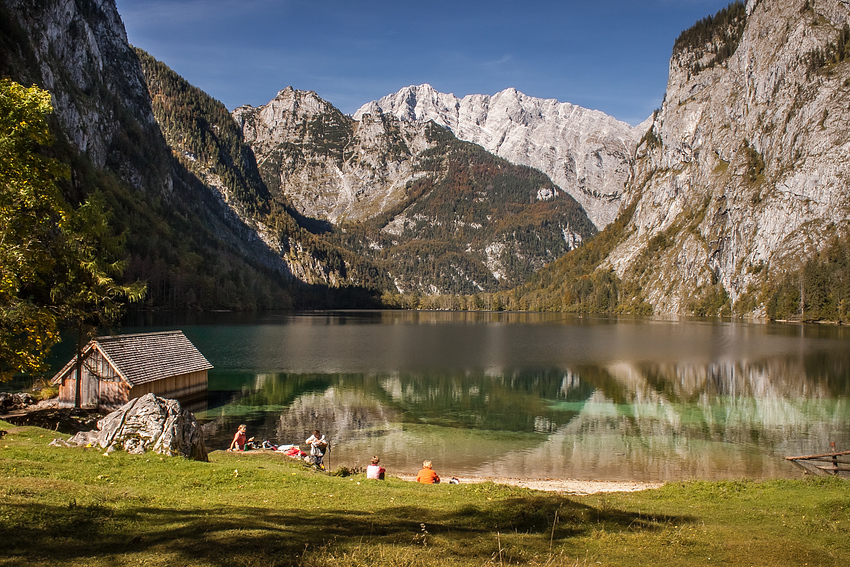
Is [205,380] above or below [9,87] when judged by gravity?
below

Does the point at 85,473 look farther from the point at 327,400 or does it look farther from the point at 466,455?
the point at 327,400

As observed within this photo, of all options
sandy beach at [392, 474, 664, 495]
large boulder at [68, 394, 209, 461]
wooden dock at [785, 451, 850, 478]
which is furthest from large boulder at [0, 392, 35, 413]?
wooden dock at [785, 451, 850, 478]

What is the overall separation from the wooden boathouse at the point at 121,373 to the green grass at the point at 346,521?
50.4 feet

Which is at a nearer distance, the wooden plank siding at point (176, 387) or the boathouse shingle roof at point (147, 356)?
the boathouse shingle roof at point (147, 356)

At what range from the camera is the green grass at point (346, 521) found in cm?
927

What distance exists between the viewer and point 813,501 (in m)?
18.0

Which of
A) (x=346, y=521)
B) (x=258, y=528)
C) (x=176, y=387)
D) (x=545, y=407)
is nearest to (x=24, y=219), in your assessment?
(x=258, y=528)

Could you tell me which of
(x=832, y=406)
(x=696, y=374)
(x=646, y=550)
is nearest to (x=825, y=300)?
(x=696, y=374)

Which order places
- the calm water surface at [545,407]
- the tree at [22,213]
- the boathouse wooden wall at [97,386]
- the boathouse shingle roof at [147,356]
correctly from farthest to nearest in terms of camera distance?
1. the boathouse shingle roof at [147,356]
2. the boathouse wooden wall at [97,386]
3. the calm water surface at [545,407]
4. the tree at [22,213]

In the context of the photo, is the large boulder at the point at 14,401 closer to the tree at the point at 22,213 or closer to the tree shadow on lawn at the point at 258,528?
the tree at the point at 22,213

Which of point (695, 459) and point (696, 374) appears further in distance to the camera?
point (696, 374)

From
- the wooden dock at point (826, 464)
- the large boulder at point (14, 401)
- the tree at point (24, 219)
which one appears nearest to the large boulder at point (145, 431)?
the tree at point (24, 219)

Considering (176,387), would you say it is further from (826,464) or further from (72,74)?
(72,74)

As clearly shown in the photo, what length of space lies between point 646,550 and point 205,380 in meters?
39.6
